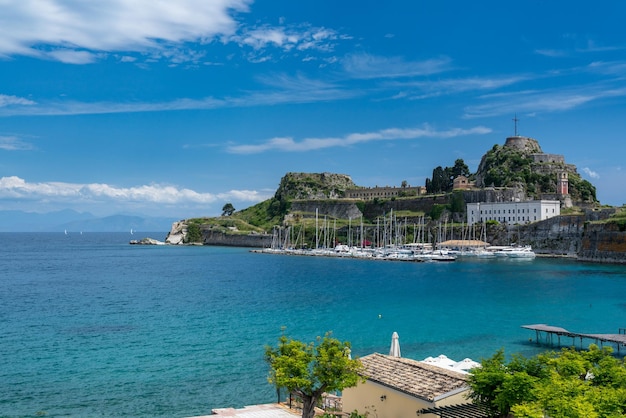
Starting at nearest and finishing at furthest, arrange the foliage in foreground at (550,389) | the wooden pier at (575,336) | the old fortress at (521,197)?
the foliage in foreground at (550,389), the wooden pier at (575,336), the old fortress at (521,197)

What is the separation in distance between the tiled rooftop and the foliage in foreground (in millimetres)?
727

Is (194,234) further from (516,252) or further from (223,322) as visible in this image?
(223,322)

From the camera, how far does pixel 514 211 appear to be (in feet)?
351

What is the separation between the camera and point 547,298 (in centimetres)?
4803

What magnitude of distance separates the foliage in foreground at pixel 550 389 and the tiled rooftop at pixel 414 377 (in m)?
0.73

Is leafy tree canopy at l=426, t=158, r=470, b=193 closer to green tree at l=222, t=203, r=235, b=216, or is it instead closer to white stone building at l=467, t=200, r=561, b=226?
white stone building at l=467, t=200, r=561, b=226

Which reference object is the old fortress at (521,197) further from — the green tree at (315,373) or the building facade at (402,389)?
the green tree at (315,373)

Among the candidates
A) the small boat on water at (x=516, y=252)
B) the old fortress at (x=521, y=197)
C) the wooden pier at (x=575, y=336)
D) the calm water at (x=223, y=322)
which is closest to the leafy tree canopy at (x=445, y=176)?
the old fortress at (x=521, y=197)

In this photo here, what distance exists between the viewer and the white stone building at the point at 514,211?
342 ft

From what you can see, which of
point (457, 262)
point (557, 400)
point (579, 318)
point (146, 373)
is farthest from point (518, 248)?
point (557, 400)

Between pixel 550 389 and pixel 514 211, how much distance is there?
98490 mm

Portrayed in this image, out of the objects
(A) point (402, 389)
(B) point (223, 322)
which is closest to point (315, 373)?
(A) point (402, 389)

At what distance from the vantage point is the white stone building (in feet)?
342

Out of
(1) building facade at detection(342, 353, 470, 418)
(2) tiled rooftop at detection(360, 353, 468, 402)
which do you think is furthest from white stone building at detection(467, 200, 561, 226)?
(1) building facade at detection(342, 353, 470, 418)
